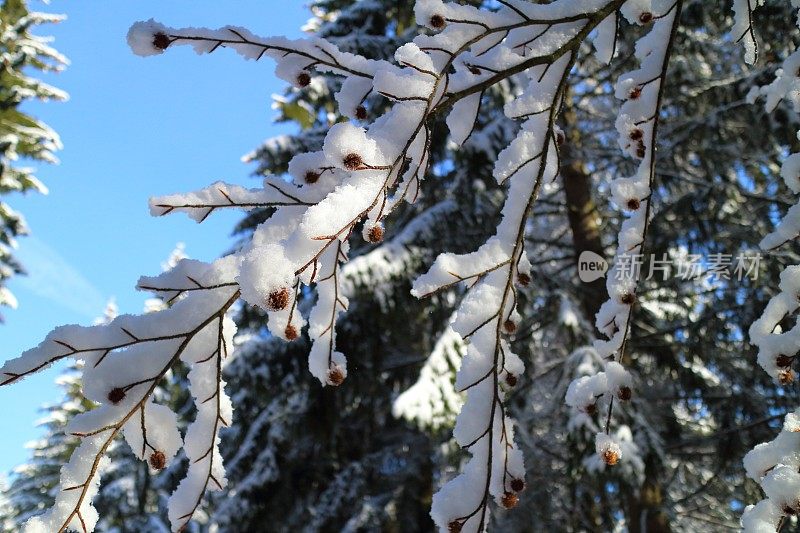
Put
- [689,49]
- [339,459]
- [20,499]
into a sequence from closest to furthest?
[689,49] < [339,459] < [20,499]

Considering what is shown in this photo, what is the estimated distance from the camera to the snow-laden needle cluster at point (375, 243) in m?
0.84

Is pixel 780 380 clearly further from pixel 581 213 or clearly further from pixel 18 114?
pixel 18 114

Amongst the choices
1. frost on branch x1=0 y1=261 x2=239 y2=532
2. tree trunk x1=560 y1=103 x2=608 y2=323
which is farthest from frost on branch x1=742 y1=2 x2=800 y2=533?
tree trunk x1=560 y1=103 x2=608 y2=323

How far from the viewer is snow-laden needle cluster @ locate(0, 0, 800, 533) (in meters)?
0.84

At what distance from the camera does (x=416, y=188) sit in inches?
46.4

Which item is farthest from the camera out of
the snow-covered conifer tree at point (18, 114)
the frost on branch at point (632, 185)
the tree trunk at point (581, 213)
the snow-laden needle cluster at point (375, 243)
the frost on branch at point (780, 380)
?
the snow-covered conifer tree at point (18, 114)

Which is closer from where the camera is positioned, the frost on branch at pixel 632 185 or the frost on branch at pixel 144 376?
the frost on branch at pixel 144 376

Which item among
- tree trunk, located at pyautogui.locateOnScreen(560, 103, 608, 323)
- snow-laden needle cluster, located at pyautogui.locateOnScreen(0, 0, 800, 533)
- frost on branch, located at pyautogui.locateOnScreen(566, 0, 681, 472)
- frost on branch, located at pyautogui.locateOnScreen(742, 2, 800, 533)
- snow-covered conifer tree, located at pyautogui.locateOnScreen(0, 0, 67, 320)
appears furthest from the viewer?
snow-covered conifer tree, located at pyautogui.locateOnScreen(0, 0, 67, 320)

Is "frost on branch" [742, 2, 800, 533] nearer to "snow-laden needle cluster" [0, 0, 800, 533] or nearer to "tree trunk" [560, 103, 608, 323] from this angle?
"snow-laden needle cluster" [0, 0, 800, 533]

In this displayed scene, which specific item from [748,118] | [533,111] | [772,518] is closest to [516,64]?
[533,111]

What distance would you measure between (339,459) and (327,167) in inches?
326

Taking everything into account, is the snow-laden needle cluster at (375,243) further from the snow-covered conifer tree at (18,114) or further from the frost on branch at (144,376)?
the snow-covered conifer tree at (18,114)

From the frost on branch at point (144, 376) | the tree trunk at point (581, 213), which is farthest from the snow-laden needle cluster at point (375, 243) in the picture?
the tree trunk at point (581, 213)

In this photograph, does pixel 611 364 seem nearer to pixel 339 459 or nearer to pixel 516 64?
pixel 516 64
